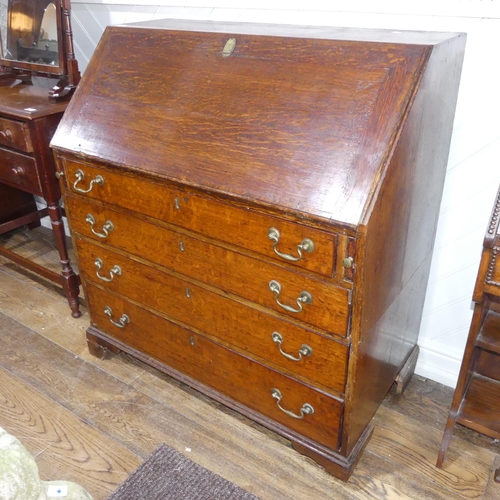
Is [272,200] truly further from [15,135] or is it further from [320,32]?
[15,135]

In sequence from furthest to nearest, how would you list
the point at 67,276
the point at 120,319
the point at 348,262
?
the point at 67,276, the point at 120,319, the point at 348,262

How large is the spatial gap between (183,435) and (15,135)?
128 centimetres

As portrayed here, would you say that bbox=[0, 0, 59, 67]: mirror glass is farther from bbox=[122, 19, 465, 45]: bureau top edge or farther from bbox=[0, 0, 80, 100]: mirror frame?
bbox=[122, 19, 465, 45]: bureau top edge

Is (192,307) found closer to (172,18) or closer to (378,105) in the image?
(378,105)

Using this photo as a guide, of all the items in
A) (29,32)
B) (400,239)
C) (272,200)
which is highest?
(29,32)

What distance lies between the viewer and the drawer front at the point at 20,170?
6.56ft

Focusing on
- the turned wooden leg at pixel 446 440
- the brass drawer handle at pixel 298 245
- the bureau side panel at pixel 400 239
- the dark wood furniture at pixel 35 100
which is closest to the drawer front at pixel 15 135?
the dark wood furniture at pixel 35 100

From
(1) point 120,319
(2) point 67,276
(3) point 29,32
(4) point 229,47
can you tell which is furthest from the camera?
(2) point 67,276

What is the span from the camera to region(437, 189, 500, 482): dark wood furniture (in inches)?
46.8

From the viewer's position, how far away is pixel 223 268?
1435mm

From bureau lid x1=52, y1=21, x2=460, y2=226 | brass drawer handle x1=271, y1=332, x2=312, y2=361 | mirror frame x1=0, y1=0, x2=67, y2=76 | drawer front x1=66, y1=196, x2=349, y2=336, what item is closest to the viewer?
bureau lid x1=52, y1=21, x2=460, y2=226

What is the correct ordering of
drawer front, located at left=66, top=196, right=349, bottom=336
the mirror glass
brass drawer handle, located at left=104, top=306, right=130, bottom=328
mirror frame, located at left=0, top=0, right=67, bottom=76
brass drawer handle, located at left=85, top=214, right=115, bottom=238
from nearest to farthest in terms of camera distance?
drawer front, located at left=66, top=196, right=349, bottom=336 < brass drawer handle, located at left=85, top=214, right=115, bottom=238 < brass drawer handle, located at left=104, top=306, right=130, bottom=328 < mirror frame, located at left=0, top=0, right=67, bottom=76 < the mirror glass

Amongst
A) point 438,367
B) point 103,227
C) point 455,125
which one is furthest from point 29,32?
point 438,367

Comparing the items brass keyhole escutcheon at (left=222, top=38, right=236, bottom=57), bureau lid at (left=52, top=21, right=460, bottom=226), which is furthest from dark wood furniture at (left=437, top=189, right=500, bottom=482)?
brass keyhole escutcheon at (left=222, top=38, right=236, bottom=57)
